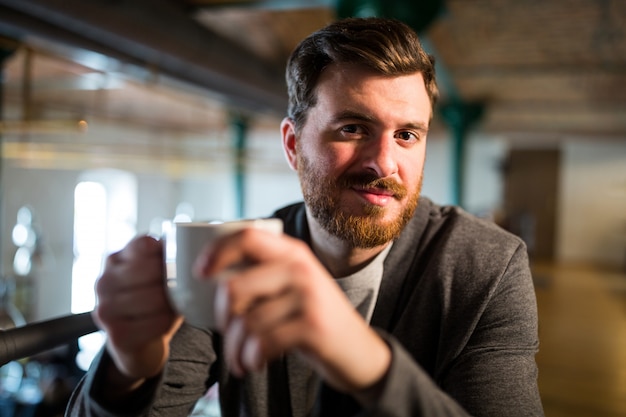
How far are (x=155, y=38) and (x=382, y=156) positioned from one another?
317 cm

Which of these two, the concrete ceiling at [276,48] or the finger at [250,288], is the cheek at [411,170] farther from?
the concrete ceiling at [276,48]

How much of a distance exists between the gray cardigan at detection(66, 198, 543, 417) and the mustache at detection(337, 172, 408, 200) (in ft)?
0.60

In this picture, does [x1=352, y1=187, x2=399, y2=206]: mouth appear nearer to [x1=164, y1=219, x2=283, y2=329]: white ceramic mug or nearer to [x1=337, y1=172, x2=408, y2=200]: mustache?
[x1=337, y1=172, x2=408, y2=200]: mustache

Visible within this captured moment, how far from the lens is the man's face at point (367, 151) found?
3.53ft

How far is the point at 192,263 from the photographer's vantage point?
68 centimetres

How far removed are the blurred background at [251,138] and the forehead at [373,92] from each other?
20.0 inches

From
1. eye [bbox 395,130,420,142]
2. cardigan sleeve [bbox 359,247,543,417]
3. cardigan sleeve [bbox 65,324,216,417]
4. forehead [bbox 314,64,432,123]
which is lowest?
cardigan sleeve [bbox 65,324,216,417]

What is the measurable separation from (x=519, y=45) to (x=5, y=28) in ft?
16.9

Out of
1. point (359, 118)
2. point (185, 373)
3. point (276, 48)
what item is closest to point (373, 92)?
point (359, 118)

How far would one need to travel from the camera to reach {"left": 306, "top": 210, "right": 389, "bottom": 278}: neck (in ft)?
4.04

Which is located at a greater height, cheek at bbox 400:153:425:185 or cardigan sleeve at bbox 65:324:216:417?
cheek at bbox 400:153:425:185

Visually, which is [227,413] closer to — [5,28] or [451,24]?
[5,28]

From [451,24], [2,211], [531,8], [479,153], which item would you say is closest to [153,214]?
[2,211]

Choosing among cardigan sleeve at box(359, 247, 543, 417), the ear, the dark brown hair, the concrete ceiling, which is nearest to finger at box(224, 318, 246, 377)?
cardigan sleeve at box(359, 247, 543, 417)
